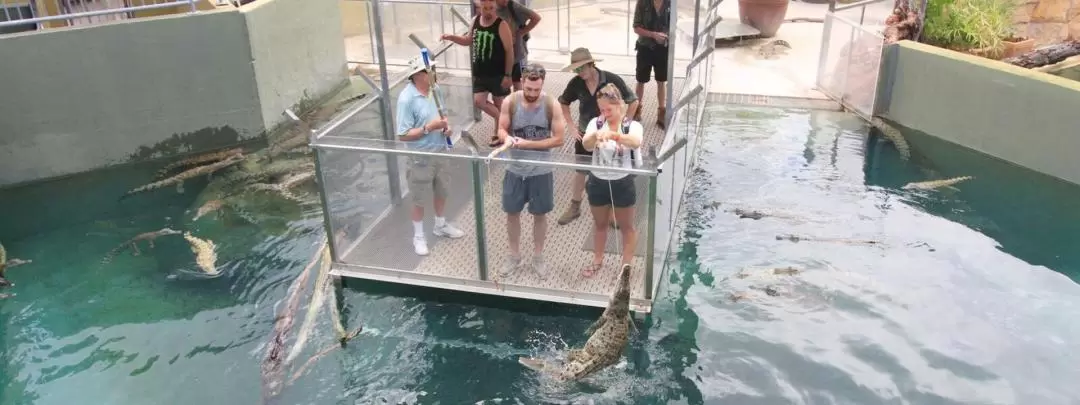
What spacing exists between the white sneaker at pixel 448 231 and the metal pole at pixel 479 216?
0.32 metres

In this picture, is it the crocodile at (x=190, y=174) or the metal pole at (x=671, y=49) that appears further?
the crocodile at (x=190, y=174)

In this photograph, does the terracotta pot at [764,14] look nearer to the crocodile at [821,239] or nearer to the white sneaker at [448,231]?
the crocodile at [821,239]

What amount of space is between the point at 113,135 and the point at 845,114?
362 inches

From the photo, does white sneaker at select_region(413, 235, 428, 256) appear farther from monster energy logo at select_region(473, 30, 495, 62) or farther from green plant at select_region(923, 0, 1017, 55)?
green plant at select_region(923, 0, 1017, 55)

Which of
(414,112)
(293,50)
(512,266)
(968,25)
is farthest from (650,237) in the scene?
(968,25)

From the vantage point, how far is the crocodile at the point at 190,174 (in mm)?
8703

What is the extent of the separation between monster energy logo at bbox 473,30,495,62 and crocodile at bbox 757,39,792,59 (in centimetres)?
754

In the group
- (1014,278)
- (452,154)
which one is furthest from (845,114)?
(452,154)

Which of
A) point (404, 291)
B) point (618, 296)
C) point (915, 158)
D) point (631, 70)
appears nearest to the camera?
point (618, 296)

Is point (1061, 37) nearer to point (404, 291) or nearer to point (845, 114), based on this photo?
point (845, 114)

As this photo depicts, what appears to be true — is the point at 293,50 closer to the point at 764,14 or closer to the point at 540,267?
the point at 540,267

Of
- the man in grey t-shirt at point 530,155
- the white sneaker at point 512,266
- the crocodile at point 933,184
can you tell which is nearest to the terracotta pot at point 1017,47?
the crocodile at point 933,184

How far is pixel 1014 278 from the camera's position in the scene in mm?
6633

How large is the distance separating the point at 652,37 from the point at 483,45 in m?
1.75
